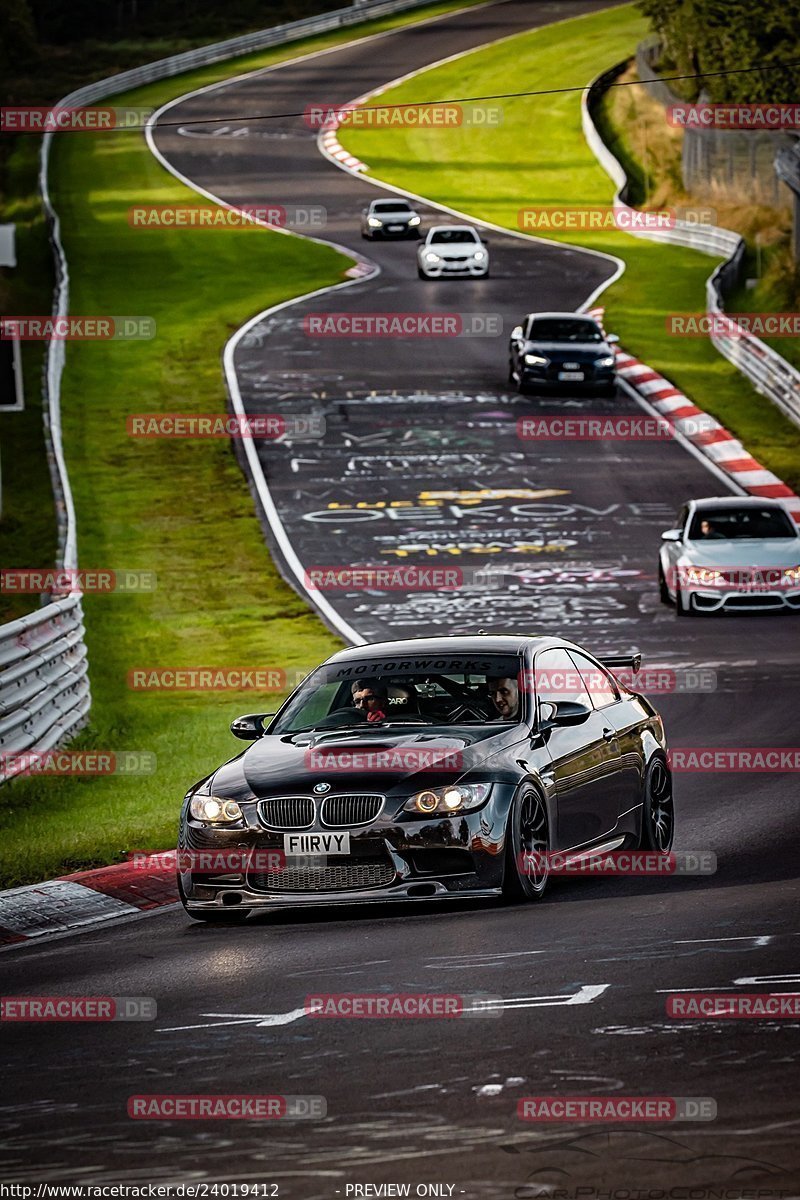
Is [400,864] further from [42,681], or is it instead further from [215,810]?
[42,681]

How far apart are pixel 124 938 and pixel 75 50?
343ft

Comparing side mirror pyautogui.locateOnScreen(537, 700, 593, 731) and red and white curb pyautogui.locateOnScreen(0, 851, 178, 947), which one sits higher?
side mirror pyautogui.locateOnScreen(537, 700, 593, 731)

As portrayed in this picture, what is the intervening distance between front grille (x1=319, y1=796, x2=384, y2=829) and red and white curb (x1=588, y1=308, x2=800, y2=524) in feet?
67.6

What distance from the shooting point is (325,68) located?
92625 millimetres

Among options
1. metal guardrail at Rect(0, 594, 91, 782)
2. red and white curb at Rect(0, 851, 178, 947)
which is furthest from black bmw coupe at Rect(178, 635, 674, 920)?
metal guardrail at Rect(0, 594, 91, 782)

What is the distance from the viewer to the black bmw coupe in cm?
1085

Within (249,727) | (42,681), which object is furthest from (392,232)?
(249,727)

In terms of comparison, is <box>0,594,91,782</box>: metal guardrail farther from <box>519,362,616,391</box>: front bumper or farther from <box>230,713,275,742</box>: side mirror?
<box>519,362,616,391</box>: front bumper

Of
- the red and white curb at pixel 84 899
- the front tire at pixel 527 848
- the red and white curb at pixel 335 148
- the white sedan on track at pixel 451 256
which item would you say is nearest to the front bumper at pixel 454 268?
the white sedan on track at pixel 451 256

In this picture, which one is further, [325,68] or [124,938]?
[325,68]

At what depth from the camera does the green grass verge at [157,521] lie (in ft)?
52.7

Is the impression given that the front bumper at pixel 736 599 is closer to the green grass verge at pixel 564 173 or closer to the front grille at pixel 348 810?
the green grass verge at pixel 564 173

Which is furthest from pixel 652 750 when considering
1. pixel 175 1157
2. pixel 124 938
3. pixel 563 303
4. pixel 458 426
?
pixel 563 303

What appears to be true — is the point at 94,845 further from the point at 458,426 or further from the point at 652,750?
the point at 458,426
